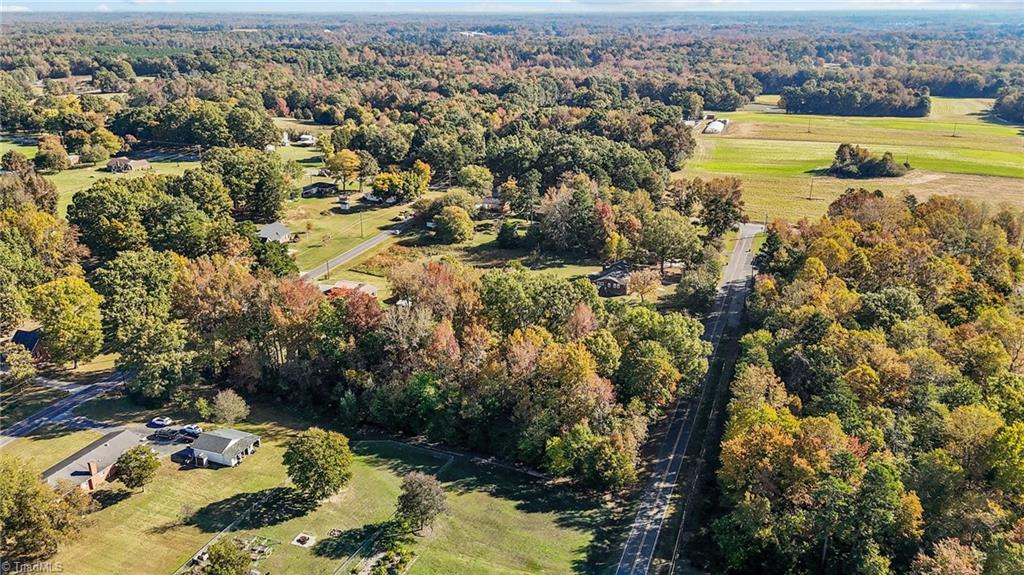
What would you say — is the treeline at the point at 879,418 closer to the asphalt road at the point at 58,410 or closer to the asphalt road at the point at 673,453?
the asphalt road at the point at 673,453

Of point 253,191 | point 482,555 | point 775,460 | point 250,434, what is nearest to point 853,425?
point 775,460

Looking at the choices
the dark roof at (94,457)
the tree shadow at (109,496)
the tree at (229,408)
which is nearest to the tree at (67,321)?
the dark roof at (94,457)

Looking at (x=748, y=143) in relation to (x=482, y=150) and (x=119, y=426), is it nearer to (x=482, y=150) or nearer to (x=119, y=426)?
(x=482, y=150)

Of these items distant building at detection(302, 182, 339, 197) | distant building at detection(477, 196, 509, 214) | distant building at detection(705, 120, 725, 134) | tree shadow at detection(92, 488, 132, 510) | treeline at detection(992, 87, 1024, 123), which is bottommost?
tree shadow at detection(92, 488, 132, 510)

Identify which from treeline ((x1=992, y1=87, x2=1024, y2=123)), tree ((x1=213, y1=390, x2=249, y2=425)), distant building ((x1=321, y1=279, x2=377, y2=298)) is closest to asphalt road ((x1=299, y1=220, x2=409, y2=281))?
distant building ((x1=321, y1=279, x2=377, y2=298))

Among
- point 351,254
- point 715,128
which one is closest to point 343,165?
point 351,254

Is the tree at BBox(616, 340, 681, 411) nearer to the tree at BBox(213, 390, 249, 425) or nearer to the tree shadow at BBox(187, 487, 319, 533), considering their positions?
the tree shadow at BBox(187, 487, 319, 533)

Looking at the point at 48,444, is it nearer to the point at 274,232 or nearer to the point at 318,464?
the point at 318,464

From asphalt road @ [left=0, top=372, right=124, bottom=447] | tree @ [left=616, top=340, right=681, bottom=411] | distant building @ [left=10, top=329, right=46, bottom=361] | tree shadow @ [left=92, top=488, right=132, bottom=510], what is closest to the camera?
tree shadow @ [left=92, top=488, right=132, bottom=510]
